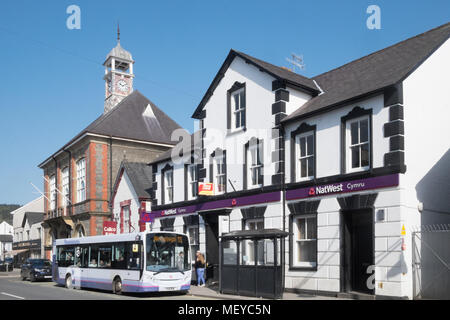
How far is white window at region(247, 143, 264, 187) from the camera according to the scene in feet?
76.3

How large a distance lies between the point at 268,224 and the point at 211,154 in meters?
5.47

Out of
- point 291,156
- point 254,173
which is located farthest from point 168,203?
point 291,156

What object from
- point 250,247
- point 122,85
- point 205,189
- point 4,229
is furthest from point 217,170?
point 4,229

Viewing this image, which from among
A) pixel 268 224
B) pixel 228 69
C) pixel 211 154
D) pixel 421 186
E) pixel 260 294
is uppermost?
pixel 228 69

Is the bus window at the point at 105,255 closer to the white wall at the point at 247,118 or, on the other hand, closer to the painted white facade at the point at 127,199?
Result: the white wall at the point at 247,118

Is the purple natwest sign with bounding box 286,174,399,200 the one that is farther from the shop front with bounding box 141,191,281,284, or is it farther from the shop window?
the shop window

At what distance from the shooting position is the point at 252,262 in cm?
2172

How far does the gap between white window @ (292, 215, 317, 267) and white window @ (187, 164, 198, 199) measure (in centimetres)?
823

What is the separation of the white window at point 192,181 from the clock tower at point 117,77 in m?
27.7

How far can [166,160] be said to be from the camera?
30.6m

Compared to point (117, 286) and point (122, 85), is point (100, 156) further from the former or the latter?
point (117, 286)

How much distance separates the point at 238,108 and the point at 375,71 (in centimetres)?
693

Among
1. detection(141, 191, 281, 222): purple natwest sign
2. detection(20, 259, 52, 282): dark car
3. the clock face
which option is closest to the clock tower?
the clock face

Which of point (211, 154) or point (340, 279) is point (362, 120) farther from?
point (211, 154)
